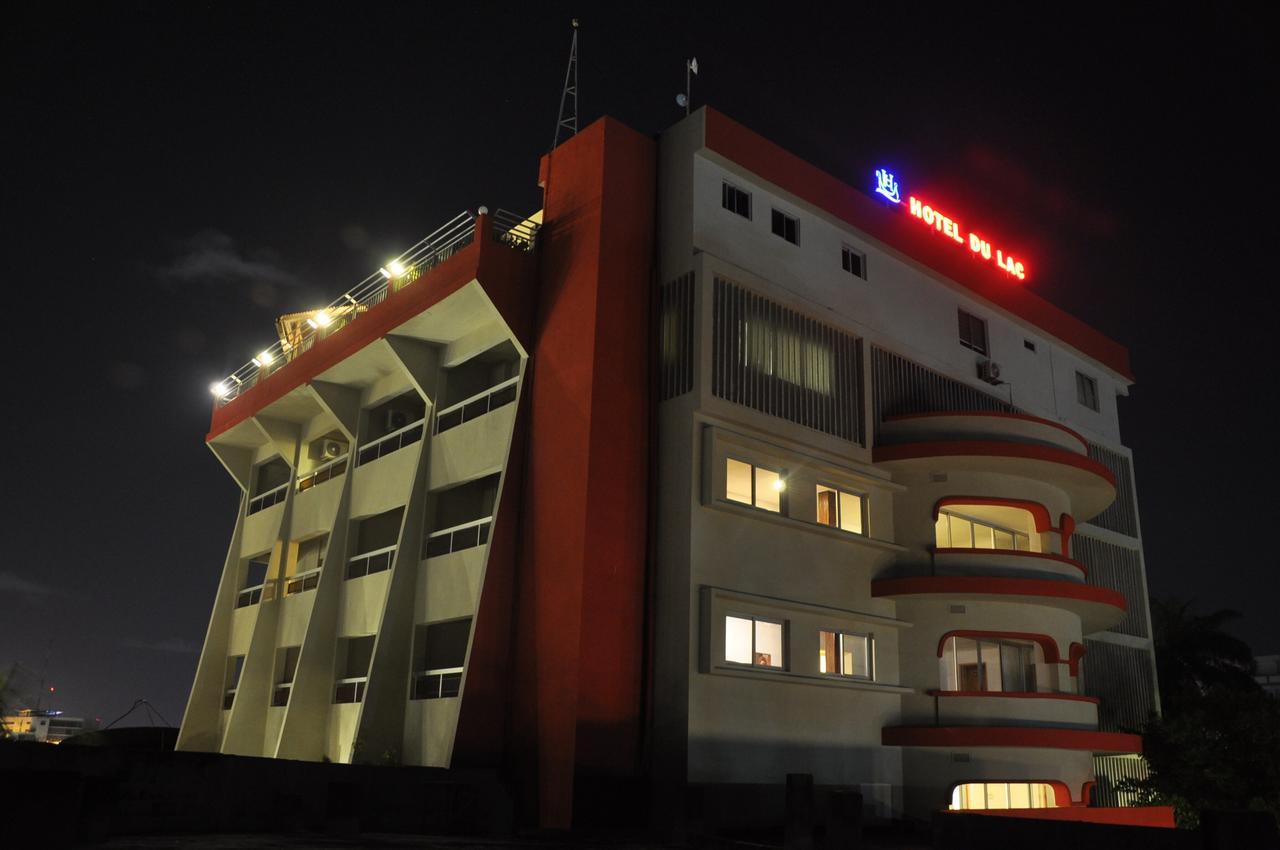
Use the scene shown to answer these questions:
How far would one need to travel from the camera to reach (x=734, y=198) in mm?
30219

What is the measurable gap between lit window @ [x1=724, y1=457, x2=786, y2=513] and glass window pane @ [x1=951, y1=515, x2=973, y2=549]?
781cm

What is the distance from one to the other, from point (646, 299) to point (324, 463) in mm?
16545

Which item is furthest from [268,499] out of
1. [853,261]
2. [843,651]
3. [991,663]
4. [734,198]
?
[991,663]

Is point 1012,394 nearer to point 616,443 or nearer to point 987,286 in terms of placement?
point 987,286

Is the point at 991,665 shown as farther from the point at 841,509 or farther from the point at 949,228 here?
the point at 949,228

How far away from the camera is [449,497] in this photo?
32.3m

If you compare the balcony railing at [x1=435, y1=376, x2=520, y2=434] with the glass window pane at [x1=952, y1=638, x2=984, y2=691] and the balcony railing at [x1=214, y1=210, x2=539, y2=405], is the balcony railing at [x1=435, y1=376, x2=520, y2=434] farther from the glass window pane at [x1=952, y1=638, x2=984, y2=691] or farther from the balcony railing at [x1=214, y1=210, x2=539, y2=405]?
the glass window pane at [x1=952, y1=638, x2=984, y2=691]

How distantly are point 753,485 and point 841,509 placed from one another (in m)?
3.49

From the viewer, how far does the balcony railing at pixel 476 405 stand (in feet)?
98.4

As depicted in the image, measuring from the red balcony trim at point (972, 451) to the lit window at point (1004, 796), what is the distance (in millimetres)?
8726

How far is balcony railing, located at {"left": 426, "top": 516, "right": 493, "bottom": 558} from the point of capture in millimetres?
29203

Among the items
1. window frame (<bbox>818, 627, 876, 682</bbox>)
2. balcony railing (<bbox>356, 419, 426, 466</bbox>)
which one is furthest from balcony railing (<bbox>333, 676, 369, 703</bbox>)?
window frame (<bbox>818, 627, 876, 682</bbox>)

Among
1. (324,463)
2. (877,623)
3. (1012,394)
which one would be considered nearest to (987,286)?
(1012,394)

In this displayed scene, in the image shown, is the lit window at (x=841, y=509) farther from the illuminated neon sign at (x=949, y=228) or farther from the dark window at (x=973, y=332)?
the illuminated neon sign at (x=949, y=228)
